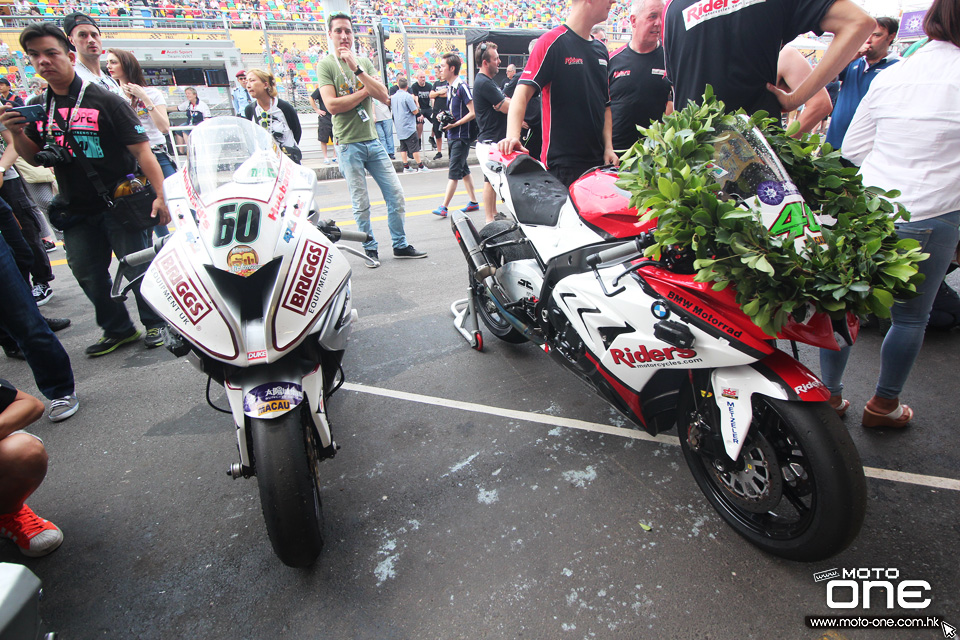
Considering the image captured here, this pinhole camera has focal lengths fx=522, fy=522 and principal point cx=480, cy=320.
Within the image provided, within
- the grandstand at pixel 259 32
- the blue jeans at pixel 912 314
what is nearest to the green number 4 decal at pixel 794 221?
the blue jeans at pixel 912 314

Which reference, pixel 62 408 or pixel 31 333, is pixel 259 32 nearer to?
pixel 31 333

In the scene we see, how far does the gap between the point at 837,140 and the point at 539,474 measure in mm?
3374

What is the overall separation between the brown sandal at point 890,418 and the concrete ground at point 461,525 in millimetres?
63

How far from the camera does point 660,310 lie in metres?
1.85

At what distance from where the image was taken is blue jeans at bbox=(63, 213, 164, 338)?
352 centimetres

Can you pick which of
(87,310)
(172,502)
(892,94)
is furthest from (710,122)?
(87,310)

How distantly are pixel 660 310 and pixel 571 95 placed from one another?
2.11 m

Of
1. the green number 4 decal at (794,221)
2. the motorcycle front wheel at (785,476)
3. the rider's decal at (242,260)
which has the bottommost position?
the motorcycle front wheel at (785,476)

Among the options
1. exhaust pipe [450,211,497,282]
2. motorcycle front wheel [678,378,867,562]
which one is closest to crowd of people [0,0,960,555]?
exhaust pipe [450,211,497,282]

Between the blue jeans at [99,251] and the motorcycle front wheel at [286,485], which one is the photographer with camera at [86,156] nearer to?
the blue jeans at [99,251]

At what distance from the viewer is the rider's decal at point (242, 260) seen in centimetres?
180

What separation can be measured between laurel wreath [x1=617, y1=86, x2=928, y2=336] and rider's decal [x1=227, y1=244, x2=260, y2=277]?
1333mm

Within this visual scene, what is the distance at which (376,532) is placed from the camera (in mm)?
2098

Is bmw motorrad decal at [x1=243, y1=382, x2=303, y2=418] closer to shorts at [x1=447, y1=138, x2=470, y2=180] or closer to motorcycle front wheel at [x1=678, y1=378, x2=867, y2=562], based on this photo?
motorcycle front wheel at [x1=678, y1=378, x2=867, y2=562]
